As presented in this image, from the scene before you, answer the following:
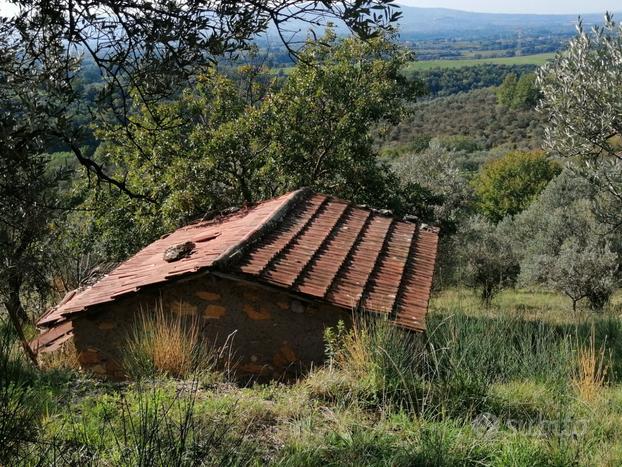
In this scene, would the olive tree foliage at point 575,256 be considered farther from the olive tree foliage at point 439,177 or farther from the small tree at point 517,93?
the small tree at point 517,93

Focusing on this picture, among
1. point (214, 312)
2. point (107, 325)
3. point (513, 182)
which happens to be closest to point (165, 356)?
point (214, 312)

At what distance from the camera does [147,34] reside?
12.8 feet

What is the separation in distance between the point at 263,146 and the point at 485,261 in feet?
45.6

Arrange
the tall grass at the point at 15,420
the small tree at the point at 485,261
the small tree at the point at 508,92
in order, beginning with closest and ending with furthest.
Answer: the tall grass at the point at 15,420 < the small tree at the point at 485,261 < the small tree at the point at 508,92

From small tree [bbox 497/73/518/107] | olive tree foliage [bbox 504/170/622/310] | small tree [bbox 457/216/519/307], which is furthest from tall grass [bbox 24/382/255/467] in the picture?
small tree [bbox 497/73/518/107]

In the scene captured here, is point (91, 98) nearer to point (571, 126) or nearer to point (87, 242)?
point (571, 126)

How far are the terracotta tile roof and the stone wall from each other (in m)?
0.21

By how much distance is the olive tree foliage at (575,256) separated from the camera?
798 inches

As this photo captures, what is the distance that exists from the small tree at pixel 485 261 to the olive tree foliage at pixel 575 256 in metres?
0.83

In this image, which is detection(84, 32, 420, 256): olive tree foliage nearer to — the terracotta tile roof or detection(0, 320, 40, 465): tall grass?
the terracotta tile roof

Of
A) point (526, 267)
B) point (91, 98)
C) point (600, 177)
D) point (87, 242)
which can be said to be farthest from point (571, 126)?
point (526, 267)

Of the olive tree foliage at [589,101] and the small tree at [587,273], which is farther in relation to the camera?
the small tree at [587,273]

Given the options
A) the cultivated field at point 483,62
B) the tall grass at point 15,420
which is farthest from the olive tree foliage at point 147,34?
the cultivated field at point 483,62

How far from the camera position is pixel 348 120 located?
1328 cm
